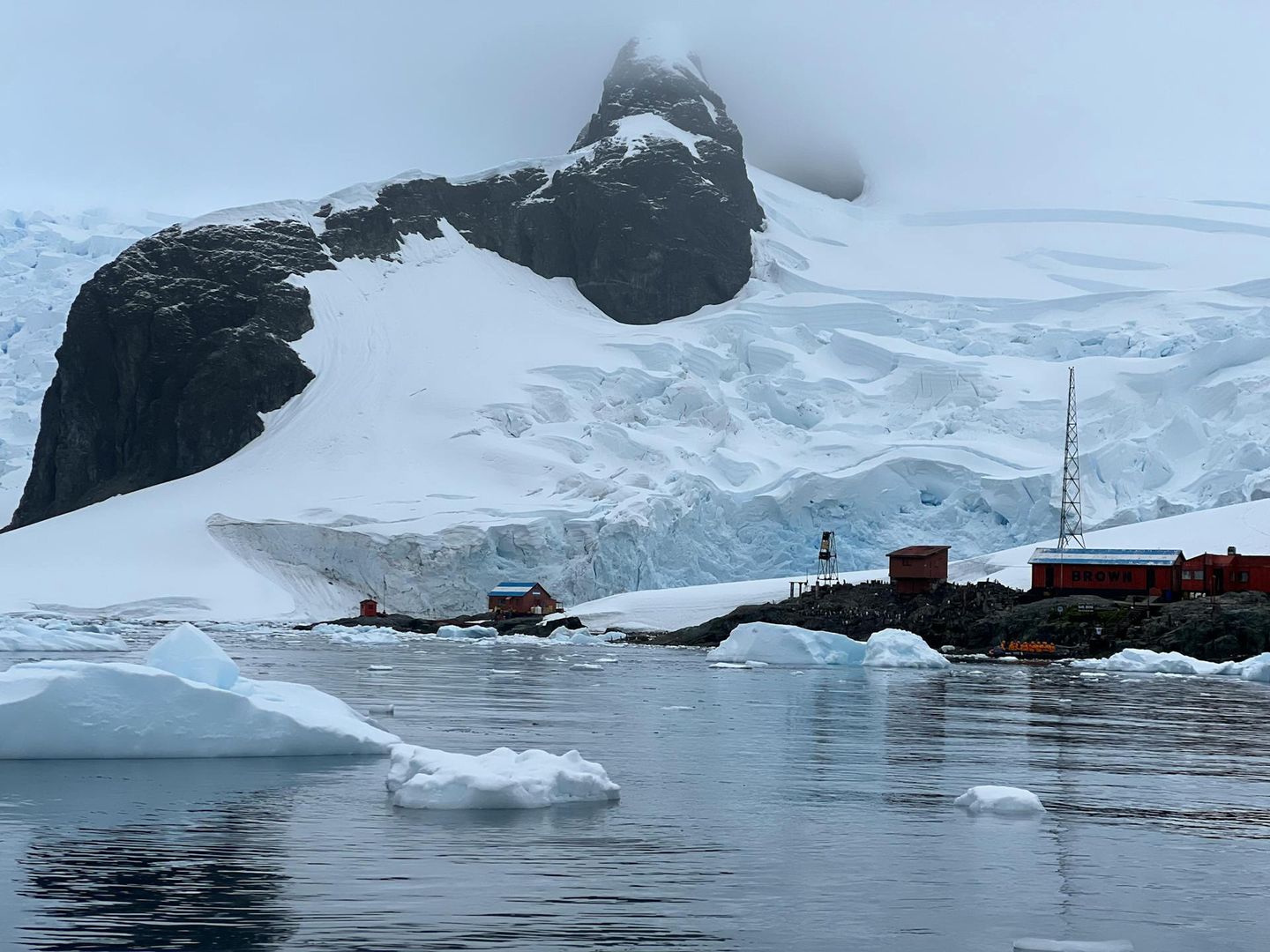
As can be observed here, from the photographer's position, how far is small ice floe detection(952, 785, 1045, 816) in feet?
41.8

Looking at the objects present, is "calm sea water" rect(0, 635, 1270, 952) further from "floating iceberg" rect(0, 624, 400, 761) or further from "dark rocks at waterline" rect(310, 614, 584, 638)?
"dark rocks at waterline" rect(310, 614, 584, 638)

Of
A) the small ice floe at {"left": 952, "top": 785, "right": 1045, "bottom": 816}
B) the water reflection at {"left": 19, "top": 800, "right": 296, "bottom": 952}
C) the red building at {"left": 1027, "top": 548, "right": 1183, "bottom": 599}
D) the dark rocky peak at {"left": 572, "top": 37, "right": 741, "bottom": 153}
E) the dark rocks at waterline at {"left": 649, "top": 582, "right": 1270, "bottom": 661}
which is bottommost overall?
the water reflection at {"left": 19, "top": 800, "right": 296, "bottom": 952}

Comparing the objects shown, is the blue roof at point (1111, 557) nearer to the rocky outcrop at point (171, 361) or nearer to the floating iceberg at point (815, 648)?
the floating iceberg at point (815, 648)

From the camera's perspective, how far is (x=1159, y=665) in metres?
44.5

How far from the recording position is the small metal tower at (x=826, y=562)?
66.8 metres

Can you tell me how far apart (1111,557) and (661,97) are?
8449cm

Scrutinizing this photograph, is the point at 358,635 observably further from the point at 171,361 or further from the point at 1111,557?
the point at 171,361

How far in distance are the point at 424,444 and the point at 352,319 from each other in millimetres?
21925

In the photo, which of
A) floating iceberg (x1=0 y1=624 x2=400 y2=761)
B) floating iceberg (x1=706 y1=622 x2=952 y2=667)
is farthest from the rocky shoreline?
floating iceberg (x1=0 y1=624 x2=400 y2=761)

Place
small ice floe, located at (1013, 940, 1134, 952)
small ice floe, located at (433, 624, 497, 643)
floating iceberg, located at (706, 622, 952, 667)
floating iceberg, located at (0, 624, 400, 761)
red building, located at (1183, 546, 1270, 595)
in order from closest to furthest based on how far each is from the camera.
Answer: small ice floe, located at (1013, 940, 1134, 952) < floating iceberg, located at (0, 624, 400, 761) < floating iceberg, located at (706, 622, 952, 667) < red building, located at (1183, 546, 1270, 595) < small ice floe, located at (433, 624, 497, 643)

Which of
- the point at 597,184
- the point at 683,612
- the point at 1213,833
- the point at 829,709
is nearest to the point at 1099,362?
the point at 683,612

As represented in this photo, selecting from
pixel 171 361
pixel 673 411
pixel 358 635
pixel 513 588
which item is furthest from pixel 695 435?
pixel 171 361

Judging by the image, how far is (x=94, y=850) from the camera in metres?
9.88

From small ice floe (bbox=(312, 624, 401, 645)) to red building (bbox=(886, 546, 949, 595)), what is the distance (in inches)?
845
